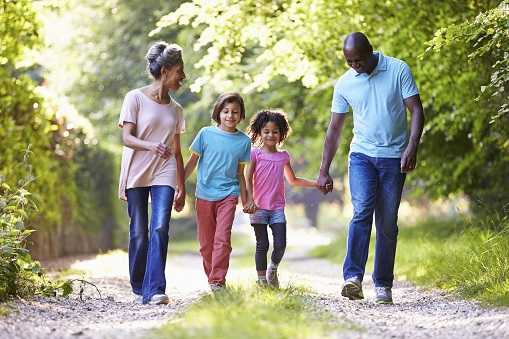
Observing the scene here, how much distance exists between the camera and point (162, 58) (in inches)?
306

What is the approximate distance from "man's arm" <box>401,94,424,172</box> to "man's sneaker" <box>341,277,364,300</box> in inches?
37.4

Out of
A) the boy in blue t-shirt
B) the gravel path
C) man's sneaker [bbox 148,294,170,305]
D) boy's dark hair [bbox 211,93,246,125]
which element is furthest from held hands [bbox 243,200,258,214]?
man's sneaker [bbox 148,294,170,305]

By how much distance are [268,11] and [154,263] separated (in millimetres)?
6455

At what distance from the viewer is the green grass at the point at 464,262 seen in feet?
25.7

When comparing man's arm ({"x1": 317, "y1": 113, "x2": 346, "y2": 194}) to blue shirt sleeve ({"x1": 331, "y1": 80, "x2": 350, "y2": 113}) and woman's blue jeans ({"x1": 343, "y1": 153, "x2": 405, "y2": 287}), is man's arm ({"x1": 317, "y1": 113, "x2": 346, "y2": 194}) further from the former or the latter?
woman's blue jeans ({"x1": 343, "y1": 153, "x2": 405, "y2": 287})

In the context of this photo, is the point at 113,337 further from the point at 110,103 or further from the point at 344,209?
the point at 344,209

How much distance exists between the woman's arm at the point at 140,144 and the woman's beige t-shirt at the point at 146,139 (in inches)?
1.9

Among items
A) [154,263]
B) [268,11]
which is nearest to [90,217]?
[268,11]

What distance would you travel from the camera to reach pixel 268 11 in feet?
44.0

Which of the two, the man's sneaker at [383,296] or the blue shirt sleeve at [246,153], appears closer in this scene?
the man's sneaker at [383,296]

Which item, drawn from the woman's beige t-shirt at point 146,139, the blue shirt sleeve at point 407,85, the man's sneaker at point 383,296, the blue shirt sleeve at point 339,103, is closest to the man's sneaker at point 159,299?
the woman's beige t-shirt at point 146,139

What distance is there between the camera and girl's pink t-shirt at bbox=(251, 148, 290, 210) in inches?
335

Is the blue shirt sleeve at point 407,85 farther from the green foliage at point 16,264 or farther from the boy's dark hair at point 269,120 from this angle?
the green foliage at point 16,264

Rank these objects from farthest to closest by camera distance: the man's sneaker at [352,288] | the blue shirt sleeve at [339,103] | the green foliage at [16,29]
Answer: the green foliage at [16,29], the blue shirt sleeve at [339,103], the man's sneaker at [352,288]
